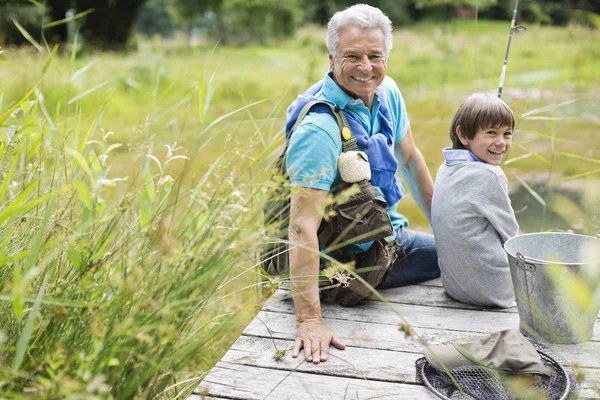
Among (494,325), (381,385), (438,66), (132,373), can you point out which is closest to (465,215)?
(494,325)

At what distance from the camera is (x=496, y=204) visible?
2.65 m

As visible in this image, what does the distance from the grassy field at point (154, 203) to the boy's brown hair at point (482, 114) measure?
216 millimetres

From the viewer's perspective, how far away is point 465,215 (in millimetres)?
2678

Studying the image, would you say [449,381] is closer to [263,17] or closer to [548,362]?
[548,362]

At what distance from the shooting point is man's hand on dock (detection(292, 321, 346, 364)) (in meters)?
2.28

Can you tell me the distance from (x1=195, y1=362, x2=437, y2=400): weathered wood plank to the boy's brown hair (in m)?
1.16

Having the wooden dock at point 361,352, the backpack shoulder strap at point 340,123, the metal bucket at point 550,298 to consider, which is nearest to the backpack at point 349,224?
the backpack shoulder strap at point 340,123

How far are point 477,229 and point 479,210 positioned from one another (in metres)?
0.09

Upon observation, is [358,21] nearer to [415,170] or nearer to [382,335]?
[415,170]

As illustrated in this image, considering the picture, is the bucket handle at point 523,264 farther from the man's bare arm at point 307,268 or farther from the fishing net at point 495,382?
the man's bare arm at point 307,268

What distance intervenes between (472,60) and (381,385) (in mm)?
12371

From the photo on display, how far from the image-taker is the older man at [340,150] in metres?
2.41

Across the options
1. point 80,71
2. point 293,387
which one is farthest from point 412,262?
point 80,71

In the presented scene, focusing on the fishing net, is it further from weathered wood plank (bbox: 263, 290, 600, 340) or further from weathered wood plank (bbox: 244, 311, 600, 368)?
weathered wood plank (bbox: 263, 290, 600, 340)
